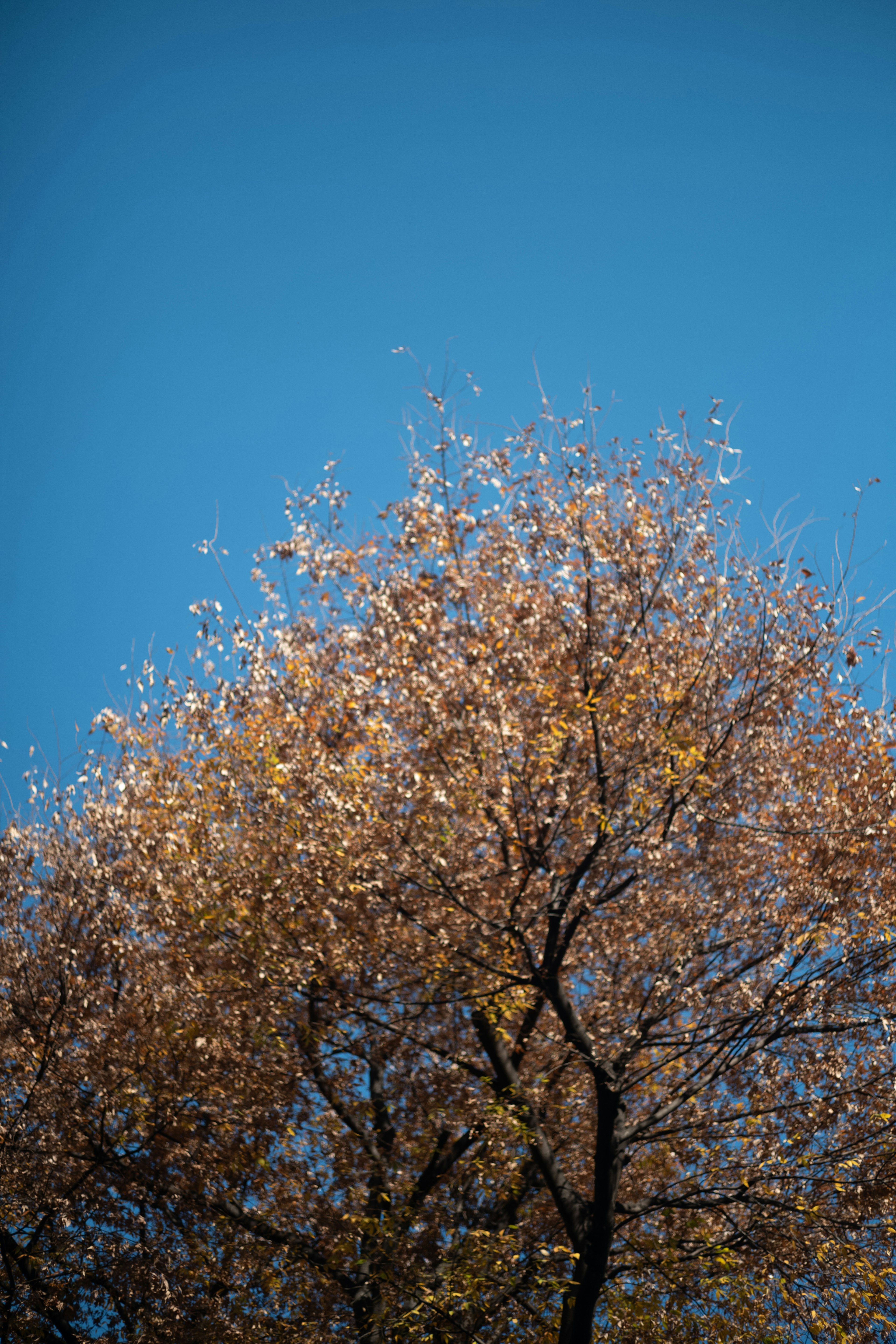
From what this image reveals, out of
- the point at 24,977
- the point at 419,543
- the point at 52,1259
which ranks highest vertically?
the point at 419,543

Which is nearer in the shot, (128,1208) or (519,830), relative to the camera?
(519,830)

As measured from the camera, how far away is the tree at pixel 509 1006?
11.1m

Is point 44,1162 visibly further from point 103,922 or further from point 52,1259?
point 103,922

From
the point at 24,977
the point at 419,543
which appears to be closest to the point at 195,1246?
the point at 24,977

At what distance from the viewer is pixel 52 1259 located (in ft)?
42.0

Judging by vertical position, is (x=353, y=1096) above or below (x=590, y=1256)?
above

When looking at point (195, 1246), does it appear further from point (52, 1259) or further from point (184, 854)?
point (184, 854)

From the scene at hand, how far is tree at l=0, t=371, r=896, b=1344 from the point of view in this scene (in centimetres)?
1106

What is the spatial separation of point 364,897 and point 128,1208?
6420 millimetres

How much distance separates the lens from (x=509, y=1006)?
11.0 metres

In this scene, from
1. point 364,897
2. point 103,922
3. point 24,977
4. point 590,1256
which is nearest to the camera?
point 590,1256

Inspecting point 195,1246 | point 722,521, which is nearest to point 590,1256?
point 195,1246

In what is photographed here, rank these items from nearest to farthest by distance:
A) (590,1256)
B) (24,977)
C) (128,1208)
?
(590,1256), (128,1208), (24,977)

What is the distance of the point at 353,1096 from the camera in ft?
46.0
